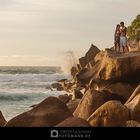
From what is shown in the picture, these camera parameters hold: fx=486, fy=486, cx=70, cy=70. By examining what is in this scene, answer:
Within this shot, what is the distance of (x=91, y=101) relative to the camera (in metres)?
7.03

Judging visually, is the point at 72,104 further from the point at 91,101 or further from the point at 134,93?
the point at 134,93

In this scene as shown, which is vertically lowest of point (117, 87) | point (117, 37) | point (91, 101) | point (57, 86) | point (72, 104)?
point (72, 104)

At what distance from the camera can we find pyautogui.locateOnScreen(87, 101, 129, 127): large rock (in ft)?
20.1

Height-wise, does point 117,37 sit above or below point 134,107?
above

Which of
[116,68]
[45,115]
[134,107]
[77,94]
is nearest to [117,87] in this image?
[116,68]

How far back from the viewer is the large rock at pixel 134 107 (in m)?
6.45

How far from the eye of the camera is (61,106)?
664 centimetres

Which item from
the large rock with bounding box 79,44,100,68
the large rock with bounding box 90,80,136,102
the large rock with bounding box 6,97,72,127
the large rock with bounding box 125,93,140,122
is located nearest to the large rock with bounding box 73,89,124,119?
the large rock with bounding box 90,80,136,102

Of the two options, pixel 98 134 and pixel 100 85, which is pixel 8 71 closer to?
pixel 98 134

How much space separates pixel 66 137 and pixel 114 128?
0.54m

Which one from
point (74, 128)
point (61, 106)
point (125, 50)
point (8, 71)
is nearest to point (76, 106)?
point (61, 106)

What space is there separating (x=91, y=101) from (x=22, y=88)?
4.11 feet

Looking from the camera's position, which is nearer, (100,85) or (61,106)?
(61,106)

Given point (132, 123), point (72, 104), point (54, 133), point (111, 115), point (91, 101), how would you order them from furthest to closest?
point (72, 104) < point (91, 101) < point (111, 115) < point (132, 123) < point (54, 133)
